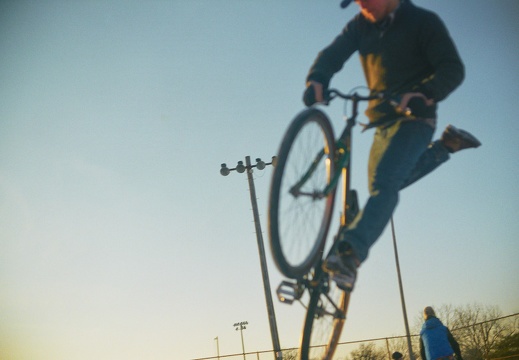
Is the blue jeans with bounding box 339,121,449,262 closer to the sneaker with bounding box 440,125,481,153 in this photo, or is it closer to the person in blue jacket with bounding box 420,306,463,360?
the sneaker with bounding box 440,125,481,153

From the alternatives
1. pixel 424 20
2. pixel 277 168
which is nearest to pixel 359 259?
pixel 277 168

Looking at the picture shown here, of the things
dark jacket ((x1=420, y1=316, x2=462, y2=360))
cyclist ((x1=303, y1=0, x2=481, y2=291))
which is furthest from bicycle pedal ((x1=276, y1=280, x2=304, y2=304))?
dark jacket ((x1=420, y1=316, x2=462, y2=360))

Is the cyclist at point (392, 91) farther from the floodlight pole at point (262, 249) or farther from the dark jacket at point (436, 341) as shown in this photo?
the floodlight pole at point (262, 249)

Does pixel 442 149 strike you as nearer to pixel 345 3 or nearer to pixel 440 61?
pixel 440 61

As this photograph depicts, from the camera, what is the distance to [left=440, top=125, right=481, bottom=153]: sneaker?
2795 millimetres

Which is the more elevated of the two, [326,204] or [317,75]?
[317,75]

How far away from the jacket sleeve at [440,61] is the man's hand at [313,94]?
0.66 m

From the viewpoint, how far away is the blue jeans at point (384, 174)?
227 centimetres

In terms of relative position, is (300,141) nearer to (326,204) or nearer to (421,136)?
(326,204)

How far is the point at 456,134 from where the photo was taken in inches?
110

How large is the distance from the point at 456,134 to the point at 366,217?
1.03 metres

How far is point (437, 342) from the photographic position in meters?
6.66

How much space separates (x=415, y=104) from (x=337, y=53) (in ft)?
2.83

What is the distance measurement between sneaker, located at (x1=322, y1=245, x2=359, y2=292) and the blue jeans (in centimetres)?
4
